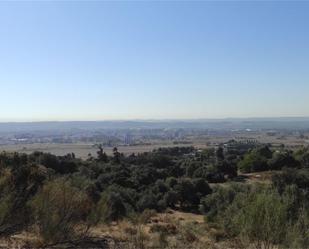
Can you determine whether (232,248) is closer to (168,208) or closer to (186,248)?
(186,248)

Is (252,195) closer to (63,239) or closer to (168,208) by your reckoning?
(63,239)

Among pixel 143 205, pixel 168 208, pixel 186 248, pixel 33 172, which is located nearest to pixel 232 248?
pixel 186 248

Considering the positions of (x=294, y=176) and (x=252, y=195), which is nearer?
(x=252, y=195)

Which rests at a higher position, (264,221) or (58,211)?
(264,221)

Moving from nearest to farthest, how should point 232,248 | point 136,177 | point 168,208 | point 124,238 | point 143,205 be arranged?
point 232,248, point 124,238, point 143,205, point 168,208, point 136,177

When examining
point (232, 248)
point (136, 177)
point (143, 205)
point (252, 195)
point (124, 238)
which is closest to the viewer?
point (252, 195)

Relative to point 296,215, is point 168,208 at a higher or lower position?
lower

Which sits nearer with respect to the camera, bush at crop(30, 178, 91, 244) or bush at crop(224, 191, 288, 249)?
bush at crop(224, 191, 288, 249)

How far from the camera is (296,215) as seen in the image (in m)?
11.8

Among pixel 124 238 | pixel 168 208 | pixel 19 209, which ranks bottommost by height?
pixel 168 208

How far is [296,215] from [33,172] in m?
8.69

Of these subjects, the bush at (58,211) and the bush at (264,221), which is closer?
the bush at (264,221)

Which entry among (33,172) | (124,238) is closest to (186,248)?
(124,238)

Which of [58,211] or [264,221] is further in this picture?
[58,211]
